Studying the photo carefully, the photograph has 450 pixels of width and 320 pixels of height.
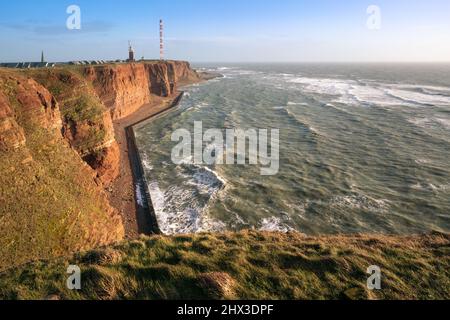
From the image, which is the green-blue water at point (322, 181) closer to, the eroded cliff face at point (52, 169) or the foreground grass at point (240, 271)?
the eroded cliff face at point (52, 169)

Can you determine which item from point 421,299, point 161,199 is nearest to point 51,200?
point 161,199

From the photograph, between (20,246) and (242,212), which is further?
(242,212)

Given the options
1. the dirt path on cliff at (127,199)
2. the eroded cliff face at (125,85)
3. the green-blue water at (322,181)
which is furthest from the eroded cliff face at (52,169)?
the eroded cliff face at (125,85)

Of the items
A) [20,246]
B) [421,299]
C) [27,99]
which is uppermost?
[27,99]

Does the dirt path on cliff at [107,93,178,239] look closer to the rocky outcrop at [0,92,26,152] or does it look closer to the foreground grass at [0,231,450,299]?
the foreground grass at [0,231,450,299]

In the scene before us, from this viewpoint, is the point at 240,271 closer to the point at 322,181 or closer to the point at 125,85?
the point at 322,181
